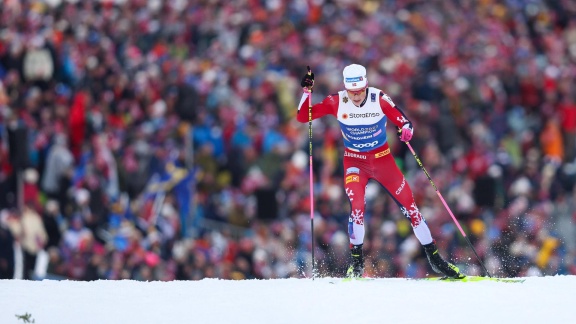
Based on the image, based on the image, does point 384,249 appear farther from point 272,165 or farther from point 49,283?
point 49,283

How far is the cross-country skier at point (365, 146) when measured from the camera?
12.5 m

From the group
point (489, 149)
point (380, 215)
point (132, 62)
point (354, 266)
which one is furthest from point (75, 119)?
point (354, 266)

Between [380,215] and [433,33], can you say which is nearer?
[380,215]

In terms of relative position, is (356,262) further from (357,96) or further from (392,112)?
(357,96)

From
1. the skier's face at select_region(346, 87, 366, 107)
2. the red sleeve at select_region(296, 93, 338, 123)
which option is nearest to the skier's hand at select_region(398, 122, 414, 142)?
the skier's face at select_region(346, 87, 366, 107)

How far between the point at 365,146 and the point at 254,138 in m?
6.30

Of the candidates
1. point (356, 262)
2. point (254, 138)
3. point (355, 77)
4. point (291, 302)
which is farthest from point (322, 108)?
point (254, 138)

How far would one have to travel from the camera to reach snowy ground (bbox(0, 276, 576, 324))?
34.9ft

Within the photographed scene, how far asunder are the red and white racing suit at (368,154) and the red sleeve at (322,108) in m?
0.07

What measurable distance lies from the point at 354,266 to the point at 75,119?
23.9 ft

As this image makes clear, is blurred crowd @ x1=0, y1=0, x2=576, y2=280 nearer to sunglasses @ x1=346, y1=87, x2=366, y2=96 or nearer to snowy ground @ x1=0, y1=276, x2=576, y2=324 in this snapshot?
sunglasses @ x1=346, y1=87, x2=366, y2=96

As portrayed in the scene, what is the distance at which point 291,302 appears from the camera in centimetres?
1120

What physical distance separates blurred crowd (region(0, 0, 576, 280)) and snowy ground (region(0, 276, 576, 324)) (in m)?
3.84

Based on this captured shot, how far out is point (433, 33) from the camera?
21906mm
